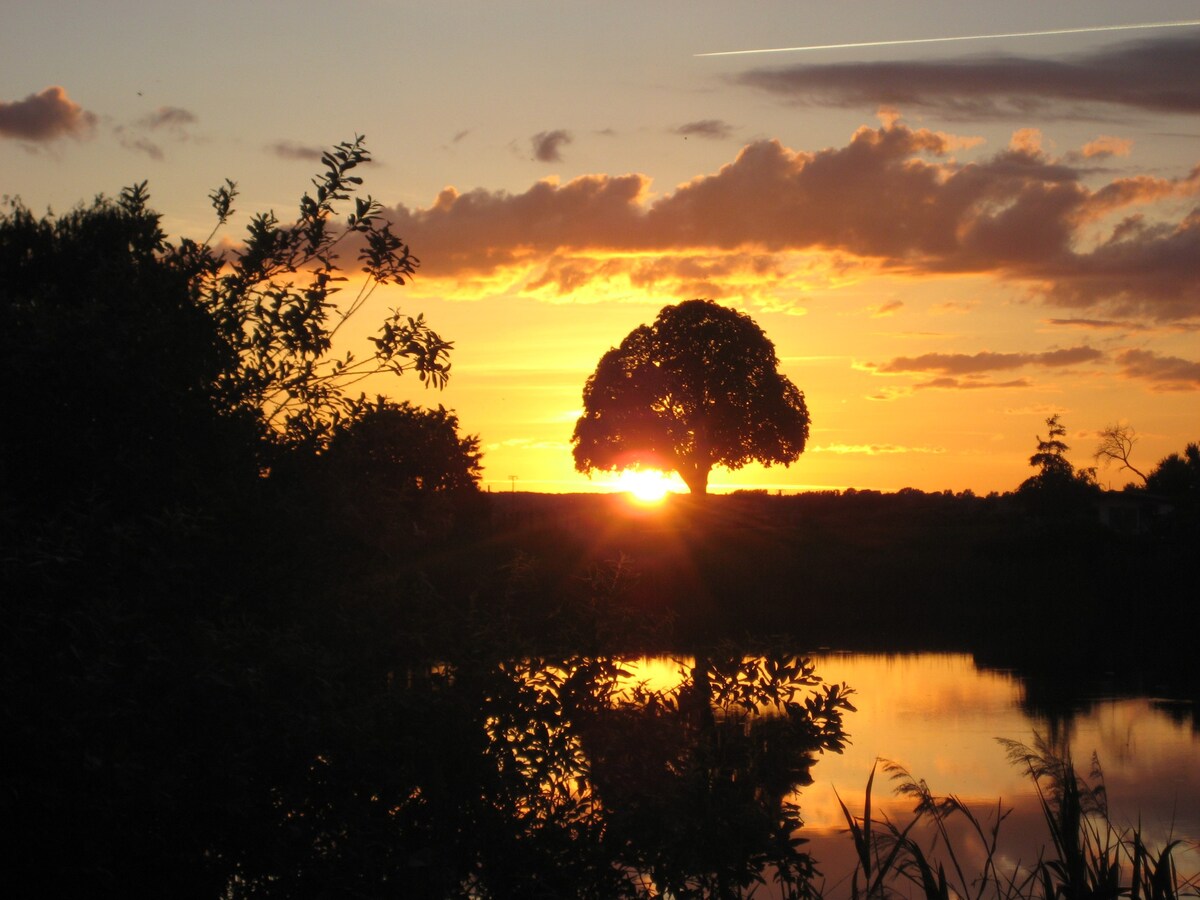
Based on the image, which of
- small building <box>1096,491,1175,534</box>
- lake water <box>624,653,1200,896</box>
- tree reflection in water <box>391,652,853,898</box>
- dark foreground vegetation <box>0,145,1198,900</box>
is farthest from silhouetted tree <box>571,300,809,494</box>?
tree reflection in water <box>391,652,853,898</box>

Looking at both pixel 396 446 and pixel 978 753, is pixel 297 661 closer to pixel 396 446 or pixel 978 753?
pixel 396 446

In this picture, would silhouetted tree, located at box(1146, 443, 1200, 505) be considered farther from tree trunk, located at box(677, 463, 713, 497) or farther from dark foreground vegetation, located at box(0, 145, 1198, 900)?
dark foreground vegetation, located at box(0, 145, 1198, 900)

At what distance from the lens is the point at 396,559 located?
8852 mm

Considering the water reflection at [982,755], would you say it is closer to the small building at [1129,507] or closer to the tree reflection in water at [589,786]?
the tree reflection in water at [589,786]

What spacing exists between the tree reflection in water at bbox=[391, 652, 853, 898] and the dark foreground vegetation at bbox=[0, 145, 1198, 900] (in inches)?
0.7

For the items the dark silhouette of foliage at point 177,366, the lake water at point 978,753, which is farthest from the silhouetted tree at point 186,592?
the lake water at point 978,753

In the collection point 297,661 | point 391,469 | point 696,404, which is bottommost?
point 297,661

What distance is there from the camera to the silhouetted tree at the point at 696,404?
5703 cm

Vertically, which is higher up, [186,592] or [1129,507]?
[1129,507]

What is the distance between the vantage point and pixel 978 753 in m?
18.8

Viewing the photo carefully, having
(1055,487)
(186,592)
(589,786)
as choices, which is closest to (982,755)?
(589,786)

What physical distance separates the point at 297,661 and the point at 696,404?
51.6 metres

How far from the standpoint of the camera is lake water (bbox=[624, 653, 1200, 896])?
14.1 m

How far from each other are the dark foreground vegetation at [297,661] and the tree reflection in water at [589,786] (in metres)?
0.02
